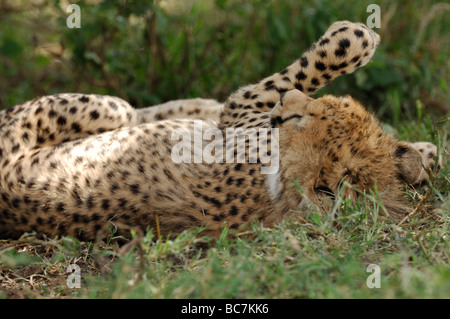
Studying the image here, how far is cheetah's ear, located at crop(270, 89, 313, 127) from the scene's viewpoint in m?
3.37

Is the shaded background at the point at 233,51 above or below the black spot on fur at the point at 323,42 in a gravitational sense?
above

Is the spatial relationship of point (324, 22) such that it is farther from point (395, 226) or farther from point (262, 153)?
point (395, 226)

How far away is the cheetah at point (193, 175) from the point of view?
3223mm

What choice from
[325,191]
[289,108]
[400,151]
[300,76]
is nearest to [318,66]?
[300,76]

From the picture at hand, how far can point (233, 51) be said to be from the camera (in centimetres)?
569

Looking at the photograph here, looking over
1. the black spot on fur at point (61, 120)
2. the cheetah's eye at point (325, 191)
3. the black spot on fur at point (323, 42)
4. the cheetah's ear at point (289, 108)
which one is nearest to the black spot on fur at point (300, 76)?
the black spot on fur at point (323, 42)

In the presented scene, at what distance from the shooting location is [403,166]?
3434 millimetres

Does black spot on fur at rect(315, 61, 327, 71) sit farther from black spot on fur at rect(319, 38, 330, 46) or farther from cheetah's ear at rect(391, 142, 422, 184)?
cheetah's ear at rect(391, 142, 422, 184)

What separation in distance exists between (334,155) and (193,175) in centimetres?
81

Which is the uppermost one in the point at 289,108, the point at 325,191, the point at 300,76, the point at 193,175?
the point at 300,76

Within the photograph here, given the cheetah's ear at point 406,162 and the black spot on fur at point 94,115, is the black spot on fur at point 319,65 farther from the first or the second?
the black spot on fur at point 94,115

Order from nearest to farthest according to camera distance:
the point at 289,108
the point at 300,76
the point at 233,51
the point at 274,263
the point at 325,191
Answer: the point at 274,263, the point at 325,191, the point at 289,108, the point at 300,76, the point at 233,51

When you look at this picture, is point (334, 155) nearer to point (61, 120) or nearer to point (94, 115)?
point (94, 115)

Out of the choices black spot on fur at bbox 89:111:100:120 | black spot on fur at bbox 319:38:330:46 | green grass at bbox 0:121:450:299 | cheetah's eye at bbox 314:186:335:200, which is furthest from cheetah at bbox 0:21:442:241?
black spot on fur at bbox 319:38:330:46
